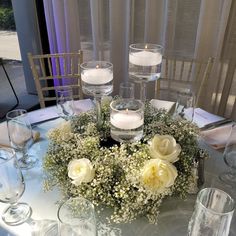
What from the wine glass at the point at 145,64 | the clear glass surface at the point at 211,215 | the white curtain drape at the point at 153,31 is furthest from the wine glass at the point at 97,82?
the white curtain drape at the point at 153,31

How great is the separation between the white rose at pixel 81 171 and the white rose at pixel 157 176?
5.9 inches

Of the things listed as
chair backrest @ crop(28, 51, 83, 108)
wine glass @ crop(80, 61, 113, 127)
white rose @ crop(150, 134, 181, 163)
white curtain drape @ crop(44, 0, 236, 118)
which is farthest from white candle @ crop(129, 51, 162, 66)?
white curtain drape @ crop(44, 0, 236, 118)

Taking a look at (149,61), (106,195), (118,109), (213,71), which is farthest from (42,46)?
(106,195)

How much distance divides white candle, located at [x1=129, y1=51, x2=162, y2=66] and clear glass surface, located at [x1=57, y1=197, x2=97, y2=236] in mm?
601

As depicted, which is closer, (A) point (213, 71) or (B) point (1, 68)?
(A) point (213, 71)

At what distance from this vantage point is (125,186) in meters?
0.77

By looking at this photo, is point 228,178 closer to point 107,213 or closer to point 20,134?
point 107,213

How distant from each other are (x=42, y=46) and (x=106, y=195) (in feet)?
6.69

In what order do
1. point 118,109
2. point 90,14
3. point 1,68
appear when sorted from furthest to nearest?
point 1,68
point 90,14
point 118,109

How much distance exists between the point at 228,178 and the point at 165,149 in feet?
1.15

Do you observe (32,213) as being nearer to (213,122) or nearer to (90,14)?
(213,122)

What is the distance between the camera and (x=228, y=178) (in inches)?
39.0

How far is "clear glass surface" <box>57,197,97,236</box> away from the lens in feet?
2.24

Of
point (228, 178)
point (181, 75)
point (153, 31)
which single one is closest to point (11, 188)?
point (228, 178)
